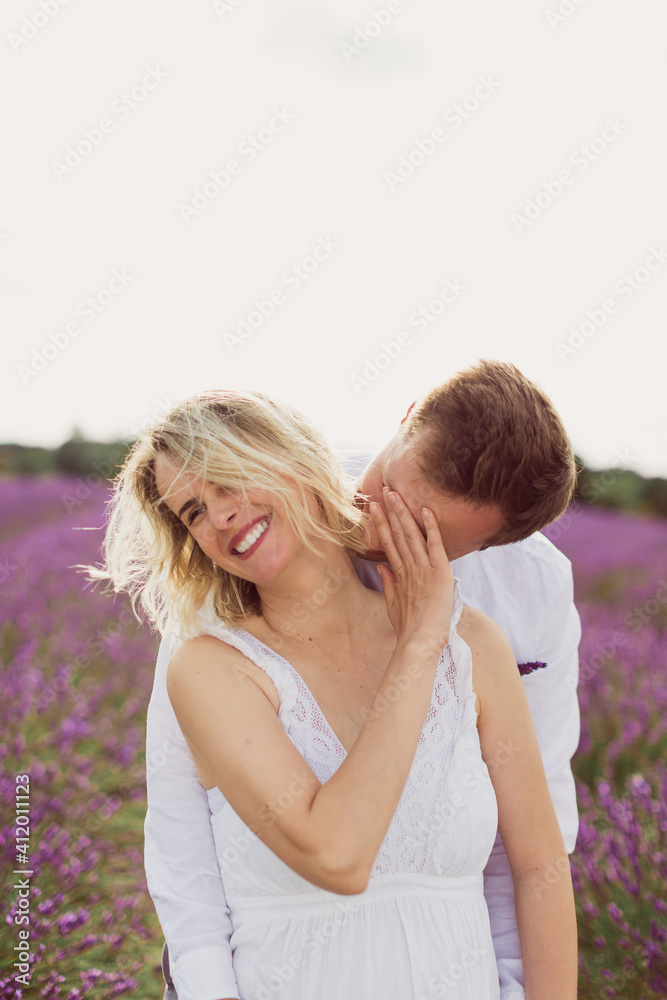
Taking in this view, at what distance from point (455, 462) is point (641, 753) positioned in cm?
271

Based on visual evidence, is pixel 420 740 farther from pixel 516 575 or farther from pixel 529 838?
pixel 516 575

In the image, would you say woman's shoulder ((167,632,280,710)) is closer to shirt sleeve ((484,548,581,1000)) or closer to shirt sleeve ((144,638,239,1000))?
shirt sleeve ((144,638,239,1000))

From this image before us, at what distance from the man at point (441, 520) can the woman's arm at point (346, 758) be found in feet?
0.42

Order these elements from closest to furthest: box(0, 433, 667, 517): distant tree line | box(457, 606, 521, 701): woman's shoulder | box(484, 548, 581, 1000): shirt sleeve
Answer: box(457, 606, 521, 701): woman's shoulder < box(484, 548, 581, 1000): shirt sleeve < box(0, 433, 667, 517): distant tree line

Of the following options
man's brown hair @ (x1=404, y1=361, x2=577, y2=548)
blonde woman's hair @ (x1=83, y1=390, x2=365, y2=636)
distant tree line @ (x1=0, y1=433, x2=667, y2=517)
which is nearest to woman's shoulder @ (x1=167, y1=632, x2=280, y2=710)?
blonde woman's hair @ (x1=83, y1=390, x2=365, y2=636)

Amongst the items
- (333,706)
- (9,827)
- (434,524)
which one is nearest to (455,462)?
(434,524)

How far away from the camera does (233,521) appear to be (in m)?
1.63

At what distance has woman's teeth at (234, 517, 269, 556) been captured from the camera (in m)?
1.64

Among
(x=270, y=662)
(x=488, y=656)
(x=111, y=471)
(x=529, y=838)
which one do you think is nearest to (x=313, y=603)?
(x=270, y=662)

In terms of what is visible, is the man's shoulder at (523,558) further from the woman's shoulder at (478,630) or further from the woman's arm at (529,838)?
the woman's arm at (529,838)

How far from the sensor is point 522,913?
172cm

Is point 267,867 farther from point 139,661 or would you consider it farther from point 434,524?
point 139,661

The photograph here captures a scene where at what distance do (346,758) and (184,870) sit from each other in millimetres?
604

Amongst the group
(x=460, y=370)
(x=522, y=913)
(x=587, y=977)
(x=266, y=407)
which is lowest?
(x=587, y=977)
